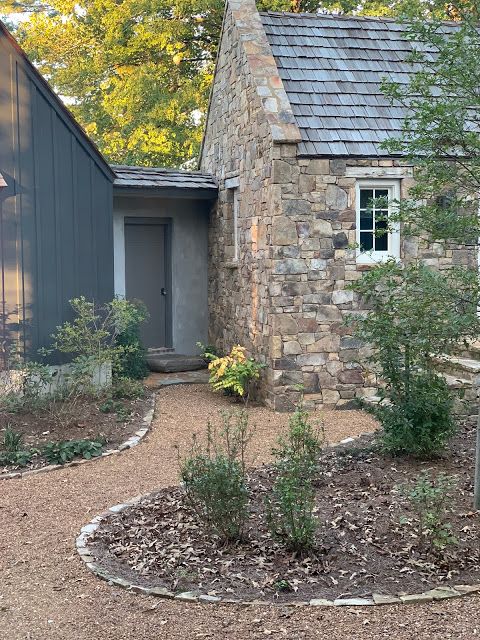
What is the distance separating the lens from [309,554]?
4969mm

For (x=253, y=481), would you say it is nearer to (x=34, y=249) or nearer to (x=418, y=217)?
(x=418, y=217)

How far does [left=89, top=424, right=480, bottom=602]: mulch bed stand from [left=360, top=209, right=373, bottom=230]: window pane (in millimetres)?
4823

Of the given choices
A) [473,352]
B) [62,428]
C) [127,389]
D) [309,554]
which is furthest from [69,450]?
[473,352]

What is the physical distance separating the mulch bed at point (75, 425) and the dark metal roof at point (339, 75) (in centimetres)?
398

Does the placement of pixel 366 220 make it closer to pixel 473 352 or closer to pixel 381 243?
pixel 381 243

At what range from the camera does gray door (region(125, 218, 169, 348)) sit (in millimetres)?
13914

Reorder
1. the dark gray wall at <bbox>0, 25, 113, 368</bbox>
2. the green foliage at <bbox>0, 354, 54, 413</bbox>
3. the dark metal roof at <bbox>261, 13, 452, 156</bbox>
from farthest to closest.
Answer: the dark metal roof at <bbox>261, 13, 452, 156</bbox> → the dark gray wall at <bbox>0, 25, 113, 368</bbox> → the green foliage at <bbox>0, 354, 54, 413</bbox>

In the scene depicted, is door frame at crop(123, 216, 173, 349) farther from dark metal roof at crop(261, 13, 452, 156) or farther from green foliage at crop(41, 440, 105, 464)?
green foliage at crop(41, 440, 105, 464)

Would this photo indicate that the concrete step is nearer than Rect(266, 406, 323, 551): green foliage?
No

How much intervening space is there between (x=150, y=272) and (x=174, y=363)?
5.96ft

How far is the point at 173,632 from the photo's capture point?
412 cm

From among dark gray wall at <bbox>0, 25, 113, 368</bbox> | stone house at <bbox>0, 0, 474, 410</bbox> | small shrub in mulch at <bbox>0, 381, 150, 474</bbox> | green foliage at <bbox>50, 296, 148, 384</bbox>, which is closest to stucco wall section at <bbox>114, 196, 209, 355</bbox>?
stone house at <bbox>0, 0, 474, 410</bbox>

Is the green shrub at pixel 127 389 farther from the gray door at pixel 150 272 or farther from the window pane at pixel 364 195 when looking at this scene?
the window pane at pixel 364 195

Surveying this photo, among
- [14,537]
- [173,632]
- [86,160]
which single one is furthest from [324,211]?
[173,632]
